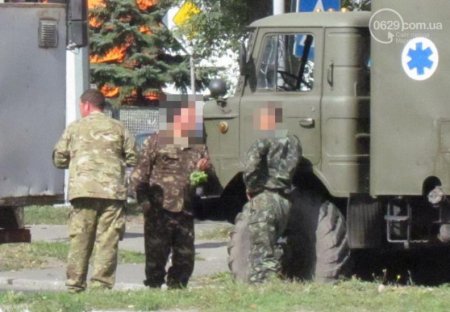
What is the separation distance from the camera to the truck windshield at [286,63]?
1157cm

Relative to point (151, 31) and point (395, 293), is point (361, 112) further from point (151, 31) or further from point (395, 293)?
point (151, 31)

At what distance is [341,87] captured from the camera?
1135cm

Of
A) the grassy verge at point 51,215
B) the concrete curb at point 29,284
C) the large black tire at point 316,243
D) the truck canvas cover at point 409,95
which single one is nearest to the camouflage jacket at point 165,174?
the large black tire at point 316,243

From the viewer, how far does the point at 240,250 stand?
36.3ft

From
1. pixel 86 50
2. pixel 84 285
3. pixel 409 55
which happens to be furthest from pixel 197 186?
pixel 86 50

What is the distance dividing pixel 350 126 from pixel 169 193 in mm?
1766

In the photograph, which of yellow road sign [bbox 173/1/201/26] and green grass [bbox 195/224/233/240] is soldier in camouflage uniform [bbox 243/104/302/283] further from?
yellow road sign [bbox 173/1/201/26]

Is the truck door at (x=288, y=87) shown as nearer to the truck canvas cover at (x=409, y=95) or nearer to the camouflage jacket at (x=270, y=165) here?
the camouflage jacket at (x=270, y=165)

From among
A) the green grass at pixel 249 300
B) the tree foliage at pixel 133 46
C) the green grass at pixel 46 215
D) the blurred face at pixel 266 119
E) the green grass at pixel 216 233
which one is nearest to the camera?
the green grass at pixel 249 300

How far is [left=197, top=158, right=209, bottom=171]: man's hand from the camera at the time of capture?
1073 centimetres

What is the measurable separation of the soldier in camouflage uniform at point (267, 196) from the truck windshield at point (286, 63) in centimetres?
98

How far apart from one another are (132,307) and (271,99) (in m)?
3.32

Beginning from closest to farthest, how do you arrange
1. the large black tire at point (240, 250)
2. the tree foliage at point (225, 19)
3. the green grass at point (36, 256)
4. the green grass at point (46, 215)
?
the large black tire at point (240, 250) < the green grass at point (36, 256) < the green grass at point (46, 215) < the tree foliage at point (225, 19)

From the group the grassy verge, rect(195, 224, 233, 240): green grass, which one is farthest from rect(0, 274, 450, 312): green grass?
the grassy verge
